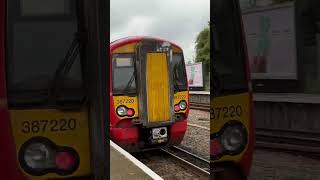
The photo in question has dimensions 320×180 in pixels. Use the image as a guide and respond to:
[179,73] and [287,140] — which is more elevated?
[179,73]

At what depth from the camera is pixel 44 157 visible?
65.9 inches

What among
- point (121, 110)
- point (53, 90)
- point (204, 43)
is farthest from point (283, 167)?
point (204, 43)

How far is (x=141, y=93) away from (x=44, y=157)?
24.1ft

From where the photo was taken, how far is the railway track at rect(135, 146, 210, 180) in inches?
298

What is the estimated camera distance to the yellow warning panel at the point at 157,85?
29.6 ft

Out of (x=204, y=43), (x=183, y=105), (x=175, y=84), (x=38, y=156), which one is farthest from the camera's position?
(x=204, y=43)

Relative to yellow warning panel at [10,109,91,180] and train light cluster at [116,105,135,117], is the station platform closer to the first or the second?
train light cluster at [116,105,135,117]

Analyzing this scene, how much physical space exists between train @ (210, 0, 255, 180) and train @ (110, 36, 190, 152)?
707 cm

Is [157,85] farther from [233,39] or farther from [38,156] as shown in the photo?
[38,156]

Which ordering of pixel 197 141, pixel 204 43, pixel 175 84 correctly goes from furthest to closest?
pixel 204 43 → pixel 197 141 → pixel 175 84

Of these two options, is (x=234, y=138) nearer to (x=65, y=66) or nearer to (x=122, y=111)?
(x=65, y=66)

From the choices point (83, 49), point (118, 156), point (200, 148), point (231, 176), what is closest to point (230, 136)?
point (231, 176)

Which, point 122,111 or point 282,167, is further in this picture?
point 122,111

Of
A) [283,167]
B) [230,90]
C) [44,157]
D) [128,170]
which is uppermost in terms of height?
[230,90]
